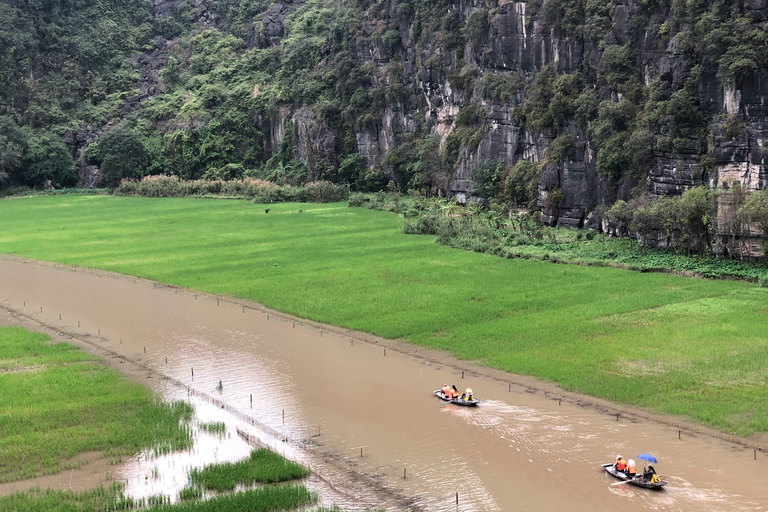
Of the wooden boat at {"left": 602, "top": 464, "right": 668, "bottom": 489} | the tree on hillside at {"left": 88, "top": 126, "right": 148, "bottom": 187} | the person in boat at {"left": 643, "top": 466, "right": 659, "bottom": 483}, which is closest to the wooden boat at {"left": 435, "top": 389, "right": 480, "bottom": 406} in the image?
the wooden boat at {"left": 602, "top": 464, "right": 668, "bottom": 489}

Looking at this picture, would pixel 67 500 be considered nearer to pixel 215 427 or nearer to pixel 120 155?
pixel 215 427

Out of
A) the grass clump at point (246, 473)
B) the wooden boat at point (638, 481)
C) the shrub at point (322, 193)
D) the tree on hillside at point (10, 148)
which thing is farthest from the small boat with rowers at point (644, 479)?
the tree on hillside at point (10, 148)

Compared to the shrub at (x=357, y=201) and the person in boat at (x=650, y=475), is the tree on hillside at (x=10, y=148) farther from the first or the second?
the person in boat at (x=650, y=475)

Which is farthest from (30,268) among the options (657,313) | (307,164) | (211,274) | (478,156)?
(307,164)

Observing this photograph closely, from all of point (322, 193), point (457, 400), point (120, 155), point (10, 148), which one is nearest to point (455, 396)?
point (457, 400)

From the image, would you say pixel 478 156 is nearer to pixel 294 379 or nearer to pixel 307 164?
pixel 307 164
